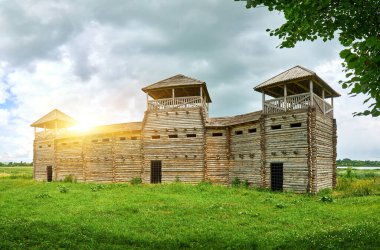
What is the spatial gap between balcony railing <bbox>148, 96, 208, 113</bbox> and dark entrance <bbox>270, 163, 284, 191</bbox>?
31.8 ft

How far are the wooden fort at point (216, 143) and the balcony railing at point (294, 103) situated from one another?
3.2 inches

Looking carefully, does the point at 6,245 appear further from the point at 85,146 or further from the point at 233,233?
the point at 85,146

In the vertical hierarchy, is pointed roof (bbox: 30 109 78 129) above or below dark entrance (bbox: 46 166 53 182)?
above

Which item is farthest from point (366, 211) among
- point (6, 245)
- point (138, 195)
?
point (6, 245)

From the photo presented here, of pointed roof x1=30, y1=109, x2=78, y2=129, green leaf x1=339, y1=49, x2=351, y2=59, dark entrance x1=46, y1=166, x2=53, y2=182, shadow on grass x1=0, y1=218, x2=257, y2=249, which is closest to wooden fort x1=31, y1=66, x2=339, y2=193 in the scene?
dark entrance x1=46, y1=166, x2=53, y2=182

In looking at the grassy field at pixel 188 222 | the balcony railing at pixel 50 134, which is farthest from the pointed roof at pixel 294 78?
the balcony railing at pixel 50 134

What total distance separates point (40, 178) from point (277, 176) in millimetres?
34269

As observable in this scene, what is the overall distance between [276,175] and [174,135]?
36.8ft

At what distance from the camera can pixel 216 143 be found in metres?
29.1

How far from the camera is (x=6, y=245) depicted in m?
9.82

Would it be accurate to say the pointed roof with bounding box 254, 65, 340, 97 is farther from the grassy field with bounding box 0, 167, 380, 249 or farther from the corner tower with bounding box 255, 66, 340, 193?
the grassy field with bounding box 0, 167, 380, 249

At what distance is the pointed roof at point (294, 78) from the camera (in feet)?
77.2

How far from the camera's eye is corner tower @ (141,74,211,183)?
29516 millimetres

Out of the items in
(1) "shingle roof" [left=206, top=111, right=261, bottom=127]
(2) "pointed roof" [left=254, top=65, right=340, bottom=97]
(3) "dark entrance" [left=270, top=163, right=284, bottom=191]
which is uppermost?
(2) "pointed roof" [left=254, top=65, right=340, bottom=97]
